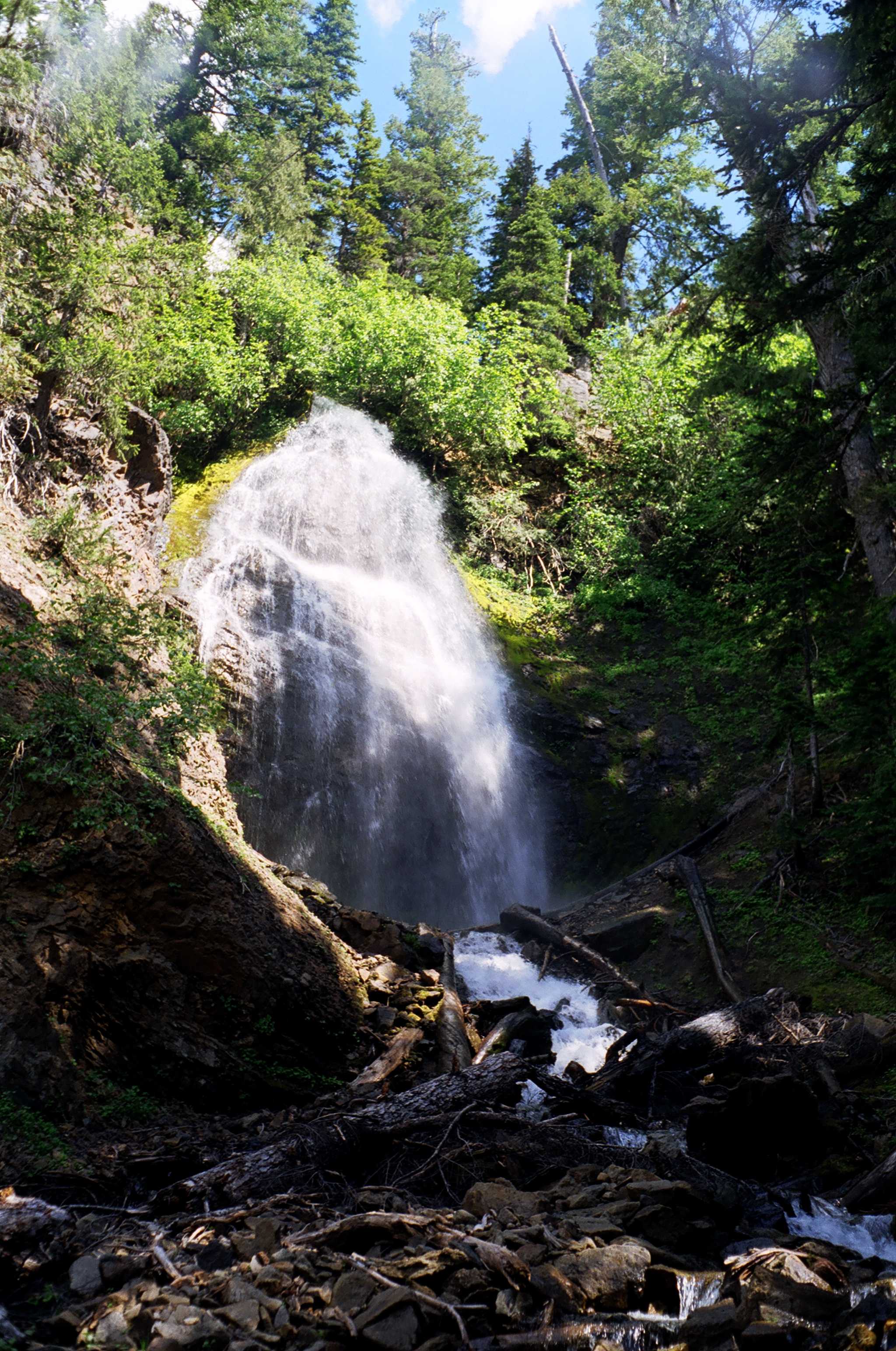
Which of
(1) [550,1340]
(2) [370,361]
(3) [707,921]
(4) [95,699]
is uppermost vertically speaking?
(2) [370,361]

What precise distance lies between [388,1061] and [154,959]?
2016mm

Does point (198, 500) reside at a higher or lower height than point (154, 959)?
higher

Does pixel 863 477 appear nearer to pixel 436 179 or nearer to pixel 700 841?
pixel 700 841

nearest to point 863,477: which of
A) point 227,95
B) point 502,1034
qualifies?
point 502,1034

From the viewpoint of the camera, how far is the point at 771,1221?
480 centimetres

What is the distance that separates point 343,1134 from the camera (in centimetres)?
505

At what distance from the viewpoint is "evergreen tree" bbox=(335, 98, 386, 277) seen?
3083 cm

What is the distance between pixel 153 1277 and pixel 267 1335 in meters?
0.69

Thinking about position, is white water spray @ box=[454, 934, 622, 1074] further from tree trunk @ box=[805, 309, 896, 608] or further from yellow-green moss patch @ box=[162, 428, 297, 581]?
yellow-green moss patch @ box=[162, 428, 297, 581]

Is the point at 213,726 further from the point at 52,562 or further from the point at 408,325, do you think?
the point at 408,325

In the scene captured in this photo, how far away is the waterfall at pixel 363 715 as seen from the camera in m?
12.6

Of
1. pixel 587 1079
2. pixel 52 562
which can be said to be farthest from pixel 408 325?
pixel 587 1079

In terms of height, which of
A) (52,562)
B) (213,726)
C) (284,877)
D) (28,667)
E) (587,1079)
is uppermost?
(52,562)

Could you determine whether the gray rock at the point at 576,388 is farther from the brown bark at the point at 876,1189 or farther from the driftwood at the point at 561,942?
the brown bark at the point at 876,1189
